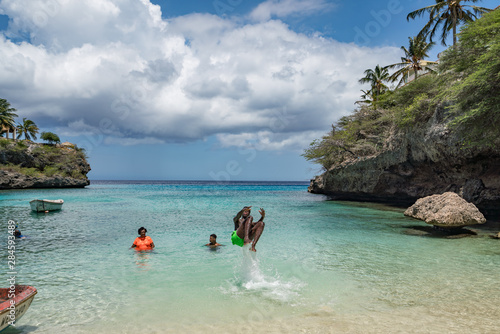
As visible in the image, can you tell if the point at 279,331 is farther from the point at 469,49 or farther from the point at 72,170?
the point at 72,170

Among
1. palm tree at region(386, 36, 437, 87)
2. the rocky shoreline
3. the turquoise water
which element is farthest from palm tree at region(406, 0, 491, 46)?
the rocky shoreline

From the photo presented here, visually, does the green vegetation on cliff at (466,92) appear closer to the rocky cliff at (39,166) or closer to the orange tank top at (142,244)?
the orange tank top at (142,244)

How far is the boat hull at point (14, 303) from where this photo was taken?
4.05 metres

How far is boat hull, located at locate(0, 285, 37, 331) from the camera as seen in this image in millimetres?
4055

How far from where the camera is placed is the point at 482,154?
18.9 m

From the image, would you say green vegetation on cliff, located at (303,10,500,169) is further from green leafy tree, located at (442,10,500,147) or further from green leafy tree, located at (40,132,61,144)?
green leafy tree, located at (40,132,61,144)

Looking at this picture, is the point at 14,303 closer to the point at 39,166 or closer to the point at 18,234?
the point at 18,234

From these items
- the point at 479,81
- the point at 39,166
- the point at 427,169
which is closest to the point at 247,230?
the point at 479,81

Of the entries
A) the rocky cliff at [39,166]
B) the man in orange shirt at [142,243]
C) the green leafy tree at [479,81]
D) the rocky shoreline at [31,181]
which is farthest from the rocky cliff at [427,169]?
the rocky cliff at [39,166]

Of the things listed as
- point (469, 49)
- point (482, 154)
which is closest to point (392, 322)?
point (469, 49)

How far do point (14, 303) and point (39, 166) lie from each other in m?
74.1

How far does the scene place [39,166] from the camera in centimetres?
6488

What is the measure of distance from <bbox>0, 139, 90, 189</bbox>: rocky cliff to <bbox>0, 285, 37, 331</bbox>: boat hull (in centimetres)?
6666

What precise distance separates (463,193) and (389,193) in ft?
34.6
